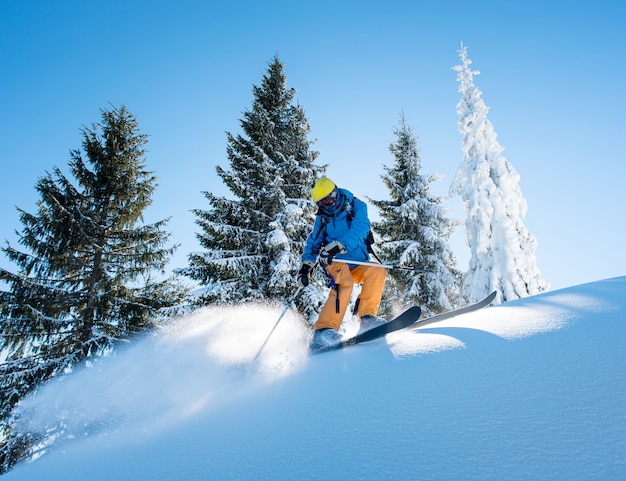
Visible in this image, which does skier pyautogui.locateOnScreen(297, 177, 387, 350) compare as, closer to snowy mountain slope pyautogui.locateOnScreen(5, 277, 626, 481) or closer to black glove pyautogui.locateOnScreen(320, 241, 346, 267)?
black glove pyautogui.locateOnScreen(320, 241, 346, 267)

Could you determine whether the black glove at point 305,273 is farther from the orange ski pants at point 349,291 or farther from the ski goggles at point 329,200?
the ski goggles at point 329,200

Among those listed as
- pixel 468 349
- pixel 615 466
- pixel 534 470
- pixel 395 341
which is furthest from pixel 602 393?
pixel 395 341

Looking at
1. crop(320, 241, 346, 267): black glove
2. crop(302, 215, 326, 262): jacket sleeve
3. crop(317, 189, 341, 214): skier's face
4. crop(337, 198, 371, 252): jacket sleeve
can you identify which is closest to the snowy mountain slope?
Result: crop(320, 241, 346, 267): black glove

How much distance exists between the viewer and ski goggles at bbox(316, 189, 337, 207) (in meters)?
Result: 4.25

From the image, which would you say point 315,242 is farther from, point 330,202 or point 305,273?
point 330,202

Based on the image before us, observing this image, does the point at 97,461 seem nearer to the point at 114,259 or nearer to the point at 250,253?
the point at 250,253

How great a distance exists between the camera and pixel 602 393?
136 cm

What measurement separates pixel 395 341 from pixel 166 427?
1927 millimetres

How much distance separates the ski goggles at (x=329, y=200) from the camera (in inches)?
167

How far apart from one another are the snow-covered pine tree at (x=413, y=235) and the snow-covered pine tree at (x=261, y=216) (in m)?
4.08

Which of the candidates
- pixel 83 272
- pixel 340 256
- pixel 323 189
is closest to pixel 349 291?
pixel 340 256

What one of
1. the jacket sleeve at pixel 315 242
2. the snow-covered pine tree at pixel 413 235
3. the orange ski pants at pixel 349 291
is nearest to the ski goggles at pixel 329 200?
the jacket sleeve at pixel 315 242

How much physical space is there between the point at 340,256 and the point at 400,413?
308 cm

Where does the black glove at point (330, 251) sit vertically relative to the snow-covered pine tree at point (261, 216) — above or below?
below
